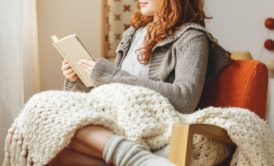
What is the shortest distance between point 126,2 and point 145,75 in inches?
40.8

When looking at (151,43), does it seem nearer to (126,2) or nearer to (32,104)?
(32,104)

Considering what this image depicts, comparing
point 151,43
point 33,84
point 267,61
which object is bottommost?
point 267,61

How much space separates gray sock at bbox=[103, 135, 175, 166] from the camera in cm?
91

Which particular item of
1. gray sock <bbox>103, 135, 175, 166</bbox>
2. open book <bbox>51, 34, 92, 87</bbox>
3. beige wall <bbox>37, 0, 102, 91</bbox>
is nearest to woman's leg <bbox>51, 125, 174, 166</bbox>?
gray sock <bbox>103, 135, 175, 166</bbox>

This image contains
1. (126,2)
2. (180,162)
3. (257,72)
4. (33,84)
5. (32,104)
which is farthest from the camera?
(126,2)

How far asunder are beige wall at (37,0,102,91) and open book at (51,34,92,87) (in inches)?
34.2

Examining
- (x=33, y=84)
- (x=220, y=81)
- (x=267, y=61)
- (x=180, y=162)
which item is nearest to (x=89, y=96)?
(x=180, y=162)

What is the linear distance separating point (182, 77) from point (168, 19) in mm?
247

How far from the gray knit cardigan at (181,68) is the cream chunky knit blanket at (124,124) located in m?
0.13

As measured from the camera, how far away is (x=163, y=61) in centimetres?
142

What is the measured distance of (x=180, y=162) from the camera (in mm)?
954

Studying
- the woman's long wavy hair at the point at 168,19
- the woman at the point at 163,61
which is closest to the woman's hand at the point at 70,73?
the woman at the point at 163,61

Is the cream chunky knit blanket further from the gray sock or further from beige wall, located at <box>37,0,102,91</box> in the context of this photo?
beige wall, located at <box>37,0,102,91</box>

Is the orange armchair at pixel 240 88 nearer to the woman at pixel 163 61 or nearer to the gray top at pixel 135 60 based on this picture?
the woman at pixel 163 61
